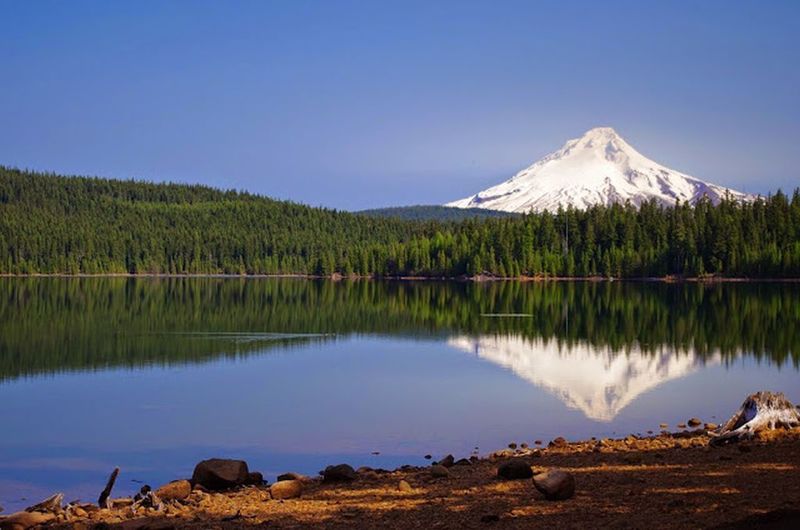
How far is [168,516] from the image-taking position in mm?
17156

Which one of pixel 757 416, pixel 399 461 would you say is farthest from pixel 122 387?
pixel 757 416

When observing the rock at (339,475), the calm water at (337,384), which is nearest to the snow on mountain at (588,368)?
the calm water at (337,384)

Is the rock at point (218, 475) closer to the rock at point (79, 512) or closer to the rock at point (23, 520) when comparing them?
the rock at point (79, 512)

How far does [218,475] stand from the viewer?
19922mm

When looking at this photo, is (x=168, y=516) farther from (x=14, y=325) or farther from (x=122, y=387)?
(x=14, y=325)

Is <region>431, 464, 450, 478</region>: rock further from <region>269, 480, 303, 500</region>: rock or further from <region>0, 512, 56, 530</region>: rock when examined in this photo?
<region>0, 512, 56, 530</region>: rock

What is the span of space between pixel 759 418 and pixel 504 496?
788cm

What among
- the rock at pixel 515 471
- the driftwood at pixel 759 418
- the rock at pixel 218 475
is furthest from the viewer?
the driftwood at pixel 759 418

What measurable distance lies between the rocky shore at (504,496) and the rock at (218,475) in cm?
2

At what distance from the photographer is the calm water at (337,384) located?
26.2 meters

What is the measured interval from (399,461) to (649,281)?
500ft

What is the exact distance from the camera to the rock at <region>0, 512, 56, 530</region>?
54.5 ft

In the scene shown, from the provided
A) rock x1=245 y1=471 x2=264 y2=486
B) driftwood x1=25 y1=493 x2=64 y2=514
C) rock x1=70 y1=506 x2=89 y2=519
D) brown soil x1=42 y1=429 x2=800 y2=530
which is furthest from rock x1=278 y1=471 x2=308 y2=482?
driftwood x1=25 y1=493 x2=64 y2=514

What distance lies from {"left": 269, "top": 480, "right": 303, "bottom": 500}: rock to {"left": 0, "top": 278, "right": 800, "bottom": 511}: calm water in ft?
16.2
